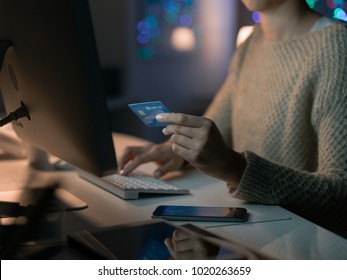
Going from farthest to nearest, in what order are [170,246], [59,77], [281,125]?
[281,125]
[59,77]
[170,246]

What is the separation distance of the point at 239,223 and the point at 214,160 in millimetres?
149

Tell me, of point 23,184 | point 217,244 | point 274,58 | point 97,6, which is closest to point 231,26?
point 97,6

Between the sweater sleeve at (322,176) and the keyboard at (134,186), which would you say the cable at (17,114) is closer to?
the keyboard at (134,186)

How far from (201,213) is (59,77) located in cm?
35

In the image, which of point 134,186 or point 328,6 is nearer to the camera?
point 134,186

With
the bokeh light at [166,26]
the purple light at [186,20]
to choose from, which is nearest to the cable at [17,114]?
the bokeh light at [166,26]

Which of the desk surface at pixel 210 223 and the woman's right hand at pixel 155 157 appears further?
the woman's right hand at pixel 155 157


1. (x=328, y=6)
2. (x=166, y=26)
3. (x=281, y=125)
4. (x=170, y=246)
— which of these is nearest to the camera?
(x=170, y=246)

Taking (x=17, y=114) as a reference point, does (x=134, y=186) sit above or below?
below

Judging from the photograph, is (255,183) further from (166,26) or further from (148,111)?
(166,26)

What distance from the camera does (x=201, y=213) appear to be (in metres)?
1.09

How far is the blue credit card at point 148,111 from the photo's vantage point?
3.48 ft

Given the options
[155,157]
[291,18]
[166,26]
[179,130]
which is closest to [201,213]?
[179,130]

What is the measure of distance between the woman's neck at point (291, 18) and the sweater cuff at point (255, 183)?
53 centimetres
